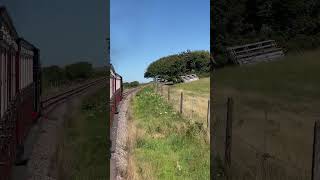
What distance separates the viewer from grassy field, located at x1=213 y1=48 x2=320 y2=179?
30.4 ft

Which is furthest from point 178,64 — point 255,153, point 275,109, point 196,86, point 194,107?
point 255,153

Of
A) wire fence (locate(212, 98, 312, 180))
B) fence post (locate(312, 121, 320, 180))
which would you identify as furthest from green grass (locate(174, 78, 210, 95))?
fence post (locate(312, 121, 320, 180))

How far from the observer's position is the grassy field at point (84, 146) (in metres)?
8.16

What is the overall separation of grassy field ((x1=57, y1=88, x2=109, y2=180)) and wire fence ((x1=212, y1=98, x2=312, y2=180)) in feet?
7.26

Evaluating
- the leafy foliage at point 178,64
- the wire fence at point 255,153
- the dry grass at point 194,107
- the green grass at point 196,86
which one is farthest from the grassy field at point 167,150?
the green grass at point 196,86

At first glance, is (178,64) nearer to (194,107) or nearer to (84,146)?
(194,107)

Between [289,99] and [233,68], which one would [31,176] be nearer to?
[289,99]

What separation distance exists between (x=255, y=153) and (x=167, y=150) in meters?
1.99

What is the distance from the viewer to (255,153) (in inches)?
373

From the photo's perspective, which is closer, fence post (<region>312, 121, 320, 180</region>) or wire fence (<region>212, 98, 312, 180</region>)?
fence post (<region>312, 121, 320, 180</region>)

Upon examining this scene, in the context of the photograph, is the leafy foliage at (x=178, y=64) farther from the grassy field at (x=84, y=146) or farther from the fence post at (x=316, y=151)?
the fence post at (x=316, y=151)

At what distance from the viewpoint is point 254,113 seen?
18.0m

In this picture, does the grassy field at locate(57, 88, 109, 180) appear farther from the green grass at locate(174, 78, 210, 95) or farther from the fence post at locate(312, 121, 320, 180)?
the green grass at locate(174, 78, 210, 95)

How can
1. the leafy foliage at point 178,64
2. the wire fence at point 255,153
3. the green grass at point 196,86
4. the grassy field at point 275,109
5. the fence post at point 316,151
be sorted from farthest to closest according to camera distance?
the green grass at point 196,86 → the leafy foliage at point 178,64 → the grassy field at point 275,109 → the wire fence at point 255,153 → the fence post at point 316,151
